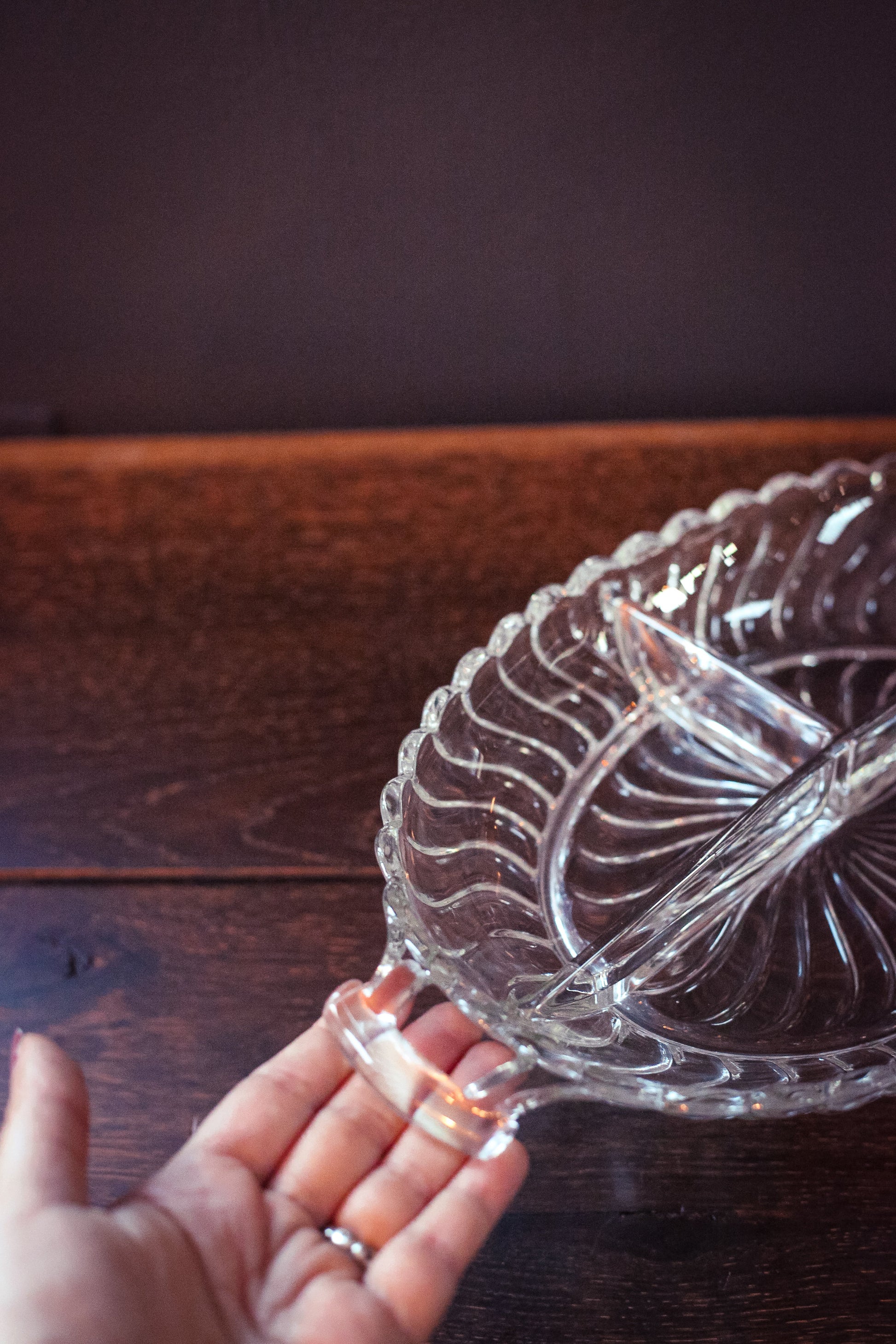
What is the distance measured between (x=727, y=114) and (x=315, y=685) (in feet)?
1.06

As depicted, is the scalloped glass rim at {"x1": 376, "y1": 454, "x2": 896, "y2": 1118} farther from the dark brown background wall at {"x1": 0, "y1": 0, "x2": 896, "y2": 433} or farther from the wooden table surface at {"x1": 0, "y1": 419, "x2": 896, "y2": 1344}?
the dark brown background wall at {"x1": 0, "y1": 0, "x2": 896, "y2": 433}

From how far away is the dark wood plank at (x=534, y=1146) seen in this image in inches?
12.8

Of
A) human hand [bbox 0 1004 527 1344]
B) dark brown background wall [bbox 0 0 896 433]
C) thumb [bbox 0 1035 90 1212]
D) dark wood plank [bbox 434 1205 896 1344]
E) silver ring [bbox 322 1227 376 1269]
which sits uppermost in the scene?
dark brown background wall [bbox 0 0 896 433]

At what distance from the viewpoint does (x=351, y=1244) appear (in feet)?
1.03

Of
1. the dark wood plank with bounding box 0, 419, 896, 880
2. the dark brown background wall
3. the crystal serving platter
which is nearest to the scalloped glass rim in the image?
the crystal serving platter

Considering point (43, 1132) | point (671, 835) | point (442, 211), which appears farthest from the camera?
point (442, 211)

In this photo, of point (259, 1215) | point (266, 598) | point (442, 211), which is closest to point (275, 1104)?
point (259, 1215)

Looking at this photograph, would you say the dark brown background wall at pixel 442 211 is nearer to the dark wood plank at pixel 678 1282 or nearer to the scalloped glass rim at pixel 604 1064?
the scalloped glass rim at pixel 604 1064

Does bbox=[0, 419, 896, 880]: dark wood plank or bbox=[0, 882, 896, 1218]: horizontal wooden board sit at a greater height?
bbox=[0, 419, 896, 880]: dark wood plank

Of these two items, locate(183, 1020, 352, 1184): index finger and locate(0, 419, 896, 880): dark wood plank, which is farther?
locate(0, 419, 896, 880): dark wood plank

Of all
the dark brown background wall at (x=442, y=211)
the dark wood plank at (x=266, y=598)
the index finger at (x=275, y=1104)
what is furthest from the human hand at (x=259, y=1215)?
the dark brown background wall at (x=442, y=211)

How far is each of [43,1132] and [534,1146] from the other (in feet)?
0.48

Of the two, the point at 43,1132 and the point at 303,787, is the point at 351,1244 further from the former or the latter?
the point at 303,787

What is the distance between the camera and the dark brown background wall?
52cm
